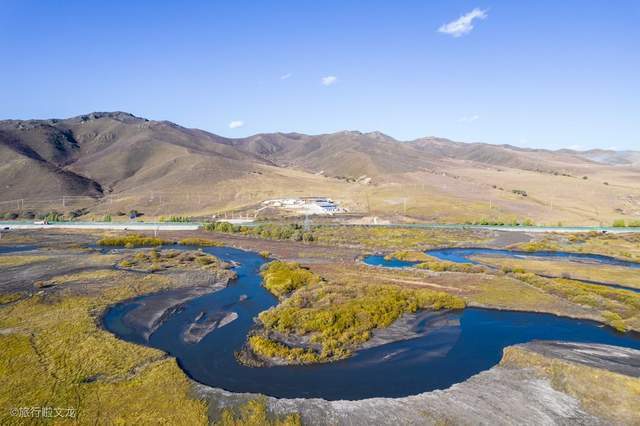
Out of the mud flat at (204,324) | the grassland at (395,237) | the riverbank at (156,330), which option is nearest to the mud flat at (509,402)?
the riverbank at (156,330)

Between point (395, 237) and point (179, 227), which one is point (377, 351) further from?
point (179, 227)

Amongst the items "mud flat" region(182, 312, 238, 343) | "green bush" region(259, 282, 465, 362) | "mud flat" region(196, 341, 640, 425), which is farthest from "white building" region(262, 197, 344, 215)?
"mud flat" region(196, 341, 640, 425)

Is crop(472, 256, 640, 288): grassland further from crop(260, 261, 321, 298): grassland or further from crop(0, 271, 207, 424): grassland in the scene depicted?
crop(0, 271, 207, 424): grassland

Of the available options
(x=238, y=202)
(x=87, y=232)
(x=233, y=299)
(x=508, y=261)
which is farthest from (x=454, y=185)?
(x=233, y=299)

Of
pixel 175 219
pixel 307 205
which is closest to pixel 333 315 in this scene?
pixel 175 219

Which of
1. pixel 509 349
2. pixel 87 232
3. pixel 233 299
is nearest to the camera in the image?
pixel 509 349

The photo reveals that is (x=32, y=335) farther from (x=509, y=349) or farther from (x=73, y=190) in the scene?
(x=73, y=190)
